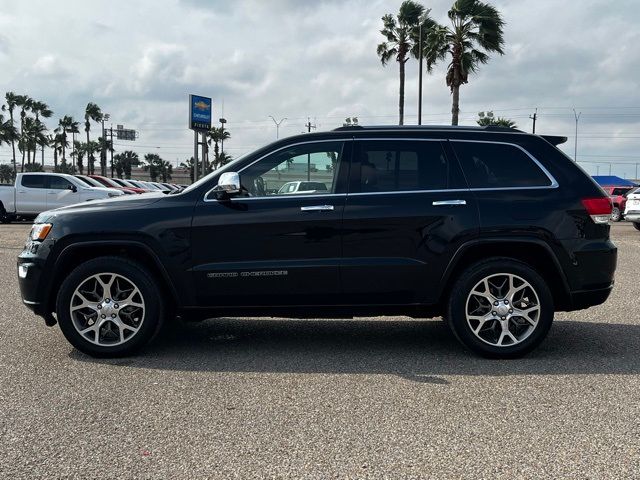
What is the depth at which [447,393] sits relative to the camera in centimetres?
416

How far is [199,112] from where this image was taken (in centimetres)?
4375

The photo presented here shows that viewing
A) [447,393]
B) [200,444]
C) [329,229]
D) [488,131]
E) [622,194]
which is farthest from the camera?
[622,194]

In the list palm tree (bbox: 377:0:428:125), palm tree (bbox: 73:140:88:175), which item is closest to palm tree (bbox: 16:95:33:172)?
palm tree (bbox: 73:140:88:175)

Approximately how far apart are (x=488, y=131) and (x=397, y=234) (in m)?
1.24

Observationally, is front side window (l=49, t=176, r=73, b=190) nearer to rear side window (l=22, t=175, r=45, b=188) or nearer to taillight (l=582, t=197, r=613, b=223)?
rear side window (l=22, t=175, r=45, b=188)

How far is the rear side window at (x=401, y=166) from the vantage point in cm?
505

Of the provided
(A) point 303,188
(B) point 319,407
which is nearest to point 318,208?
(A) point 303,188

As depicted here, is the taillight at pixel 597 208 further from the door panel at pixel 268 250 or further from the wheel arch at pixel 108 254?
the wheel arch at pixel 108 254

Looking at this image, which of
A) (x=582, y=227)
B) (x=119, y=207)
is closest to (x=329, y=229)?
(x=119, y=207)

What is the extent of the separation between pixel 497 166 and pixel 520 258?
2.60 ft

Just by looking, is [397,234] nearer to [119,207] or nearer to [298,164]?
[298,164]

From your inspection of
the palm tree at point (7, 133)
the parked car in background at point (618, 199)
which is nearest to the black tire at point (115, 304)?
the parked car in background at point (618, 199)

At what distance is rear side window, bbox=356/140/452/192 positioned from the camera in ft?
16.6

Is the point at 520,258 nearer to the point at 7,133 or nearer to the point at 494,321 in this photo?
the point at 494,321
